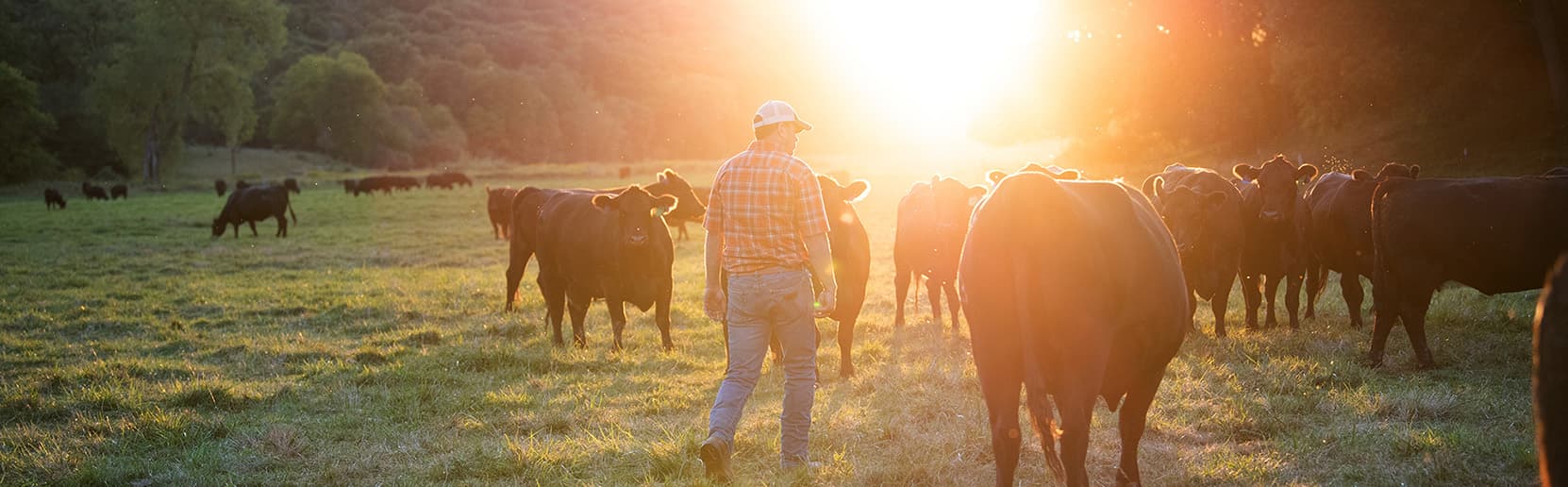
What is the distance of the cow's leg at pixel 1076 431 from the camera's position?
390 cm

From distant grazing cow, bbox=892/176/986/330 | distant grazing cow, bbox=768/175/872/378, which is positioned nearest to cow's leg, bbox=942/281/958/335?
distant grazing cow, bbox=892/176/986/330

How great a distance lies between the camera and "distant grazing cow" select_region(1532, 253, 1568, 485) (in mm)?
2254

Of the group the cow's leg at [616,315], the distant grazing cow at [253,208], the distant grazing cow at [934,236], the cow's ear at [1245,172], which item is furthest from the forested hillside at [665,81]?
the distant grazing cow at [253,208]

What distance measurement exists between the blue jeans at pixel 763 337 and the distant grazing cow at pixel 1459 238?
5513 mm

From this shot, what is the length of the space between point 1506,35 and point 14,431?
80.9ft

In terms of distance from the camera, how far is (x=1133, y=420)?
15.4 ft

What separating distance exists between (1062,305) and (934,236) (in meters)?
6.92

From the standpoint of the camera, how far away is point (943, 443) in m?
6.13

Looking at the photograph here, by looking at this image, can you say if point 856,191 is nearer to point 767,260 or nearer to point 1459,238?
point 767,260

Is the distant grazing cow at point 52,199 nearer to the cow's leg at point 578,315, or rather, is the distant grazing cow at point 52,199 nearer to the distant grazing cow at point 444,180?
the distant grazing cow at point 444,180

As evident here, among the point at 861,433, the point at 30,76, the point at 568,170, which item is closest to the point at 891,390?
the point at 861,433

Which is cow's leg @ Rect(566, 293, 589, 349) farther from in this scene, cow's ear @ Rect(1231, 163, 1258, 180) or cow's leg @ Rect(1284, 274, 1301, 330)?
cow's ear @ Rect(1231, 163, 1258, 180)

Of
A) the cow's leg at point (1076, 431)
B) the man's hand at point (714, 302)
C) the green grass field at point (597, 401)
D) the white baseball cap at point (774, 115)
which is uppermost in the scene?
the white baseball cap at point (774, 115)

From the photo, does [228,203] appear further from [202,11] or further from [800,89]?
[800,89]
